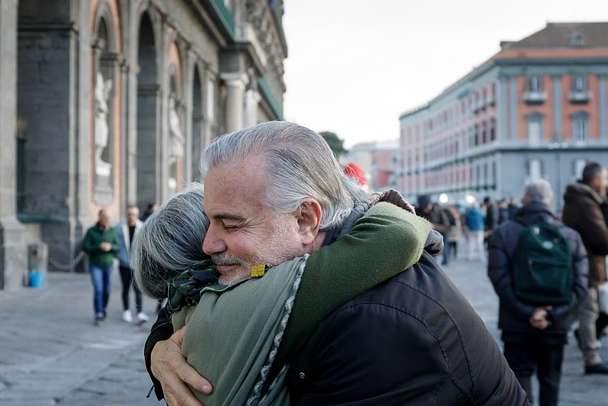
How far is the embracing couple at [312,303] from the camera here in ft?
5.04

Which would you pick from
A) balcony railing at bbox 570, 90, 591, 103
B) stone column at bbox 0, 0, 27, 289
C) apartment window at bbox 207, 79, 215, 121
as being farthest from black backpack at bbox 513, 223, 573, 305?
balcony railing at bbox 570, 90, 591, 103

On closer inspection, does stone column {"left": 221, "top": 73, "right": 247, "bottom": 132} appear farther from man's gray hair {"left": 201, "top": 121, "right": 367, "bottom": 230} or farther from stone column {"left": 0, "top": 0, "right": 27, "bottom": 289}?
man's gray hair {"left": 201, "top": 121, "right": 367, "bottom": 230}

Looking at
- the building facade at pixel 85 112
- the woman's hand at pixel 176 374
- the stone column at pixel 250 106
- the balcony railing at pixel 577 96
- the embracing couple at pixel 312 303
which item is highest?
the balcony railing at pixel 577 96

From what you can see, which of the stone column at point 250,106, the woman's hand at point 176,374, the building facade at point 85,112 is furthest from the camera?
the stone column at point 250,106

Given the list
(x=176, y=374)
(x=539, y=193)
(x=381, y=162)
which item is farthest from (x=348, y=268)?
(x=381, y=162)

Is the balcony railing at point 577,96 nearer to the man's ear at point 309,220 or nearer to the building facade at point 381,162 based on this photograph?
the building facade at point 381,162

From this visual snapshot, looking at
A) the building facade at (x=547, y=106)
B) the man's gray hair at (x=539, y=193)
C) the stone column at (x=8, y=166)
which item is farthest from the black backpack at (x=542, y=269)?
the building facade at (x=547, y=106)

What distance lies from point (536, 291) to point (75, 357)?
14.6 ft

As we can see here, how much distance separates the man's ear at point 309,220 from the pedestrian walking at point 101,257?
8745mm

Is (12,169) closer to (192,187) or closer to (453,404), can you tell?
(192,187)

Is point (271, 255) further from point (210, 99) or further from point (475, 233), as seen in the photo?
point (210, 99)

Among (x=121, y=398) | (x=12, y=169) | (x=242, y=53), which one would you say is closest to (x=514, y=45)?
(x=242, y=53)

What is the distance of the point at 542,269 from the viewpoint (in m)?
5.16

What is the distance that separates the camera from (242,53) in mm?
31375
